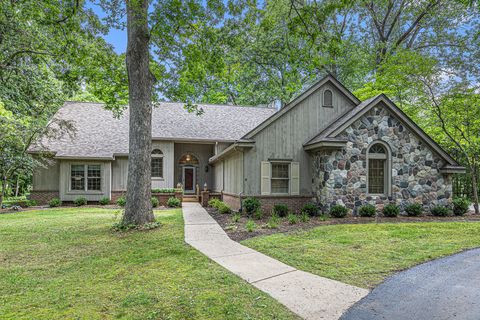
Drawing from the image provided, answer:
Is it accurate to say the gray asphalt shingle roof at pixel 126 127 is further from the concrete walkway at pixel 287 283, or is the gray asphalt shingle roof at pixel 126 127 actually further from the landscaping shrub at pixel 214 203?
the concrete walkway at pixel 287 283

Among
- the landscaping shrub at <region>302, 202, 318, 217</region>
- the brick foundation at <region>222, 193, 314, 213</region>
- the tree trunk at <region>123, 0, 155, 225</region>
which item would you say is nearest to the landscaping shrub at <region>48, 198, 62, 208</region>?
the tree trunk at <region>123, 0, 155, 225</region>

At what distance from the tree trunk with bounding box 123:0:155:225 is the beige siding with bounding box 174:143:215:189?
38.2ft

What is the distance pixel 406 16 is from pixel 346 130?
1677 centimetres

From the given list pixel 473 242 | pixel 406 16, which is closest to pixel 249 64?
pixel 406 16

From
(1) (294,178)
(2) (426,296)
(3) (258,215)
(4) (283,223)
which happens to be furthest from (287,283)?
(1) (294,178)

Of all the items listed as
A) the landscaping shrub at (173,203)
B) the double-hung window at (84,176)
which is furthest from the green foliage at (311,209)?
the double-hung window at (84,176)

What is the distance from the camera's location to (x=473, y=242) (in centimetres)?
766

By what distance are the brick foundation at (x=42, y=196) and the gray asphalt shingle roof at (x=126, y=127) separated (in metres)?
2.52

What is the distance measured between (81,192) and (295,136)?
42.1ft

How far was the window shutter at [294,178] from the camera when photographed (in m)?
13.2

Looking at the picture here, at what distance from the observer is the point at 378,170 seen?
12.9 metres

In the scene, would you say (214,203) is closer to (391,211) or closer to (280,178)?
(280,178)

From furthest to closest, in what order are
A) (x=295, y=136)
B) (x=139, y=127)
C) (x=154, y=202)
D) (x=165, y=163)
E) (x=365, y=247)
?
(x=165, y=163) < (x=154, y=202) < (x=295, y=136) < (x=139, y=127) < (x=365, y=247)

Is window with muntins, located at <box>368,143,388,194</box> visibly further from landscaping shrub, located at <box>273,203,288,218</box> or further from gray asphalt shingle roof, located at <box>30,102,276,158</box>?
gray asphalt shingle roof, located at <box>30,102,276,158</box>
